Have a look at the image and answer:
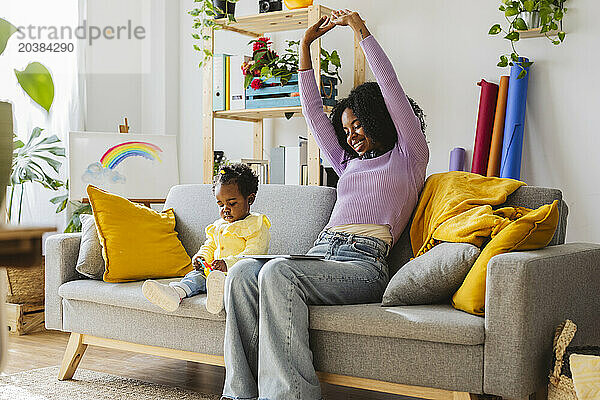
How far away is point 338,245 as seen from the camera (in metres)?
2.53

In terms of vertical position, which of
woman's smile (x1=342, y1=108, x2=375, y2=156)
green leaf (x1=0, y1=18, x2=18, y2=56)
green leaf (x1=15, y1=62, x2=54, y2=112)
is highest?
green leaf (x1=0, y1=18, x2=18, y2=56)

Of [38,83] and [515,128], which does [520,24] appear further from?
[38,83]

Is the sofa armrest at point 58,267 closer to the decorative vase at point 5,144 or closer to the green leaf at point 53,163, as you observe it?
the green leaf at point 53,163

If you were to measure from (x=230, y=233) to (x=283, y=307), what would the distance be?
23.3 inches

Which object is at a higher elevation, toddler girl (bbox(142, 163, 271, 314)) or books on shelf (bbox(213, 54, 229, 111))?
books on shelf (bbox(213, 54, 229, 111))

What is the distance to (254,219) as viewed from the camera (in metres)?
2.77

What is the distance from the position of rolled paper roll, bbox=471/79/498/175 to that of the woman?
832 mm

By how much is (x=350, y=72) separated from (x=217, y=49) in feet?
3.12

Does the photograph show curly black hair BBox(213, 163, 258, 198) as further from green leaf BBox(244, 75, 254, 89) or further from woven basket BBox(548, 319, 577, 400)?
woven basket BBox(548, 319, 577, 400)

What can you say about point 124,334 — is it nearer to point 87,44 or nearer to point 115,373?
point 115,373

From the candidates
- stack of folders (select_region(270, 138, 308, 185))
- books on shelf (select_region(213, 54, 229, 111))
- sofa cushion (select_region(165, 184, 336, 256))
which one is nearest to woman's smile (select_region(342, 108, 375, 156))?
sofa cushion (select_region(165, 184, 336, 256))

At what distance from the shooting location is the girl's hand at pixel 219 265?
2574 millimetres

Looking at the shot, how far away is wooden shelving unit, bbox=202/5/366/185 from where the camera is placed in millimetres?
3674

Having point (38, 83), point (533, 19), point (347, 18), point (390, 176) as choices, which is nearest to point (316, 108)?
point (347, 18)
